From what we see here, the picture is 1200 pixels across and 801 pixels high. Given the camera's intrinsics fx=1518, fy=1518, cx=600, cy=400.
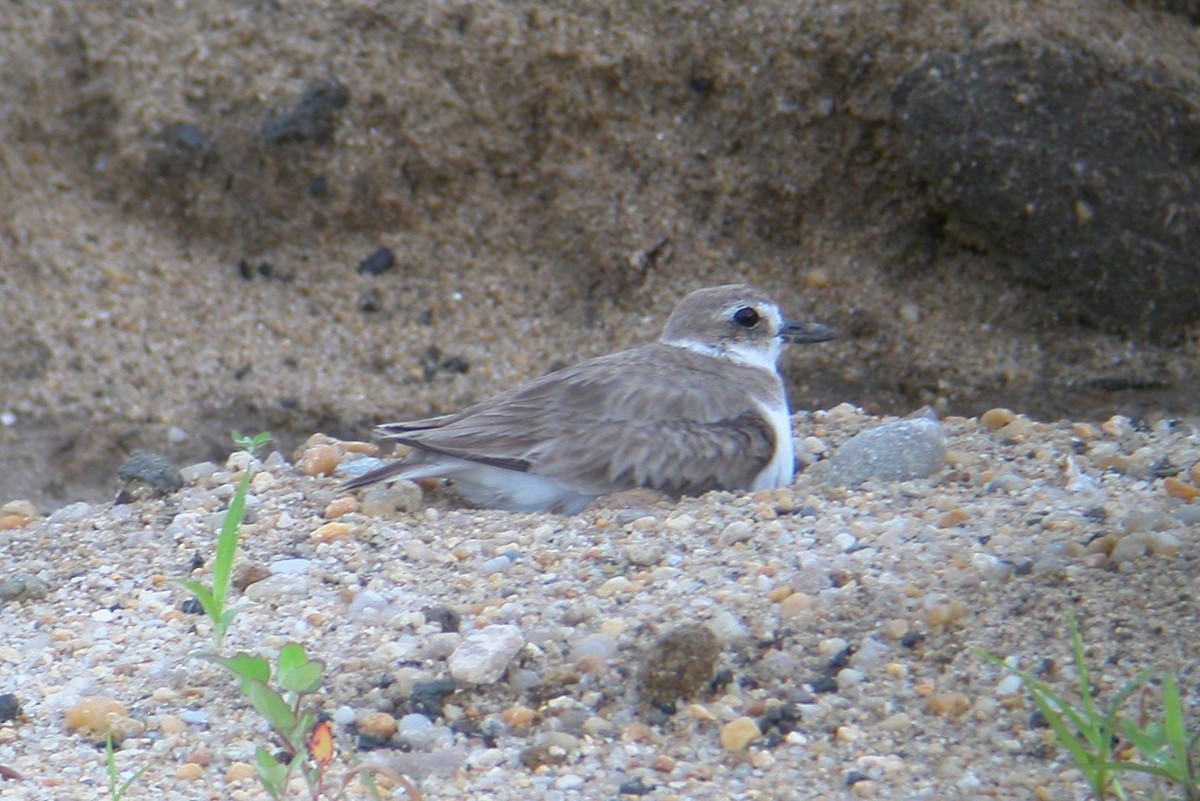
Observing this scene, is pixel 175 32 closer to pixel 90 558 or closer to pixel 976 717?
pixel 90 558

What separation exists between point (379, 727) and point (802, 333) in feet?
8.97

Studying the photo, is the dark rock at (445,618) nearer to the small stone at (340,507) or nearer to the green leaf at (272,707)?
the green leaf at (272,707)

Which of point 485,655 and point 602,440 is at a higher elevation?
point 602,440

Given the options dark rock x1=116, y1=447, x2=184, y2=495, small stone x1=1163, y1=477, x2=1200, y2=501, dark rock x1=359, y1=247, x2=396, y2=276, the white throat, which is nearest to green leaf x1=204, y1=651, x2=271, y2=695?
dark rock x1=116, y1=447, x2=184, y2=495

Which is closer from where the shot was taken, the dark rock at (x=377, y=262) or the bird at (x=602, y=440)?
the bird at (x=602, y=440)

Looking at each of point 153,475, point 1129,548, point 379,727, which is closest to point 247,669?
point 379,727

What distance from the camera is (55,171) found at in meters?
6.98

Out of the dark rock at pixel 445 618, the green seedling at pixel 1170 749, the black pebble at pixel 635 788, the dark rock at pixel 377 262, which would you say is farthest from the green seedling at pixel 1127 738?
the dark rock at pixel 377 262

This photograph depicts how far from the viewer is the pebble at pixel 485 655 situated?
11.3 feet

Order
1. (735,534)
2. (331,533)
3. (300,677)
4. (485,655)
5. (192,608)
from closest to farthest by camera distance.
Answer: (300,677) < (485,655) < (192,608) < (735,534) < (331,533)

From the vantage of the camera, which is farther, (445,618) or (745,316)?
(745,316)

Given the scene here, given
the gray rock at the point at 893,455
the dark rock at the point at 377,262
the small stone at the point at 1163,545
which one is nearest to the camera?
the small stone at the point at 1163,545

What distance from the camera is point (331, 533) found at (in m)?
4.34

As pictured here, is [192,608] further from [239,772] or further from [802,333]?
[802,333]
